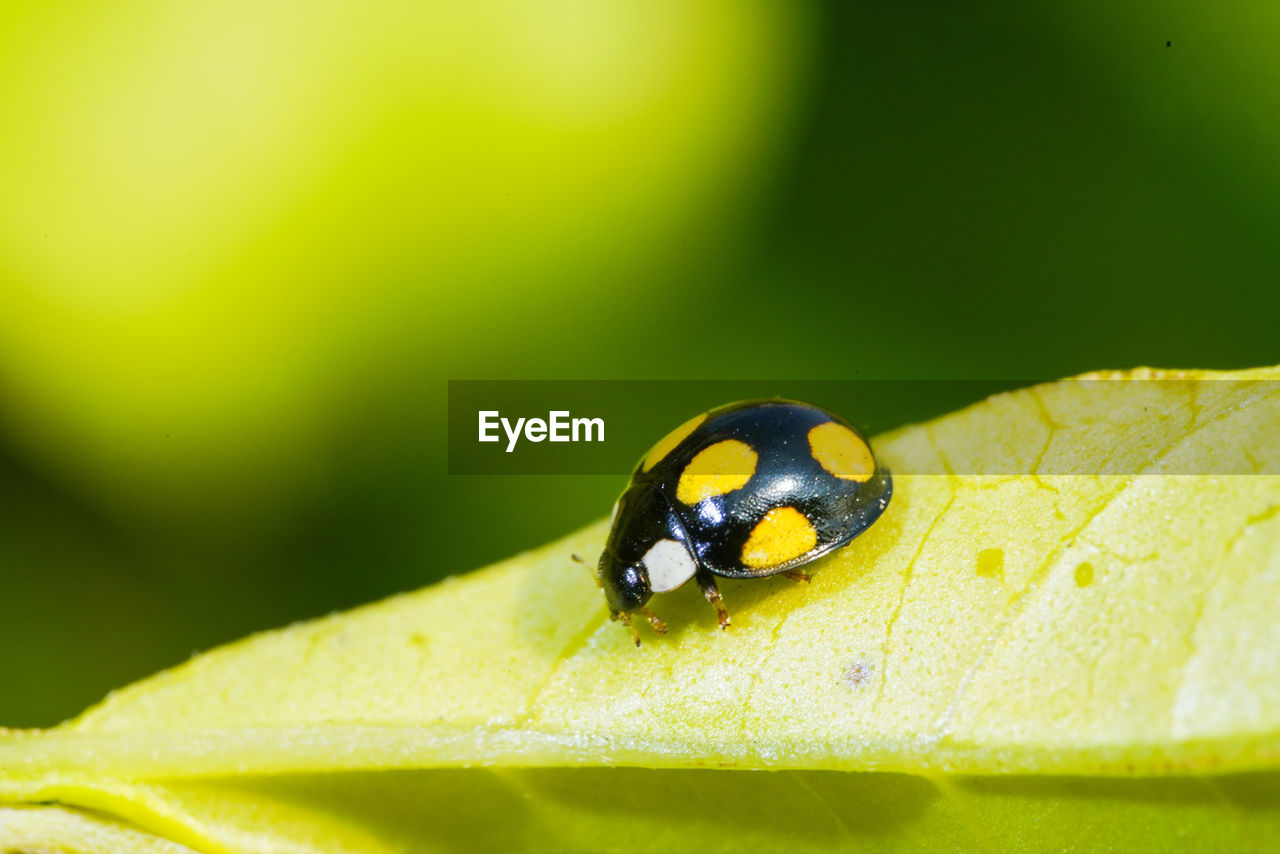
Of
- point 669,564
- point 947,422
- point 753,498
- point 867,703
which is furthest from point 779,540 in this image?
point 867,703

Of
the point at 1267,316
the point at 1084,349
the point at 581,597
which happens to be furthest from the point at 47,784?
the point at 1267,316

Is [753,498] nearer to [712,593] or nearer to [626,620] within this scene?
[712,593]

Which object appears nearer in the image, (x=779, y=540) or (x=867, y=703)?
(x=867, y=703)

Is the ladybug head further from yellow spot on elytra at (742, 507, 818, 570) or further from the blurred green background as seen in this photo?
the blurred green background

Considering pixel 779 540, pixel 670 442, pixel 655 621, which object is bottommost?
pixel 655 621

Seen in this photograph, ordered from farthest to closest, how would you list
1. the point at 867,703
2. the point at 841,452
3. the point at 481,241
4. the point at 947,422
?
the point at 481,241
the point at 841,452
the point at 947,422
the point at 867,703

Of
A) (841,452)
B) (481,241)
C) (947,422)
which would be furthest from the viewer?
(481,241)

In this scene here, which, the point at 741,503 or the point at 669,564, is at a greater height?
the point at 741,503
